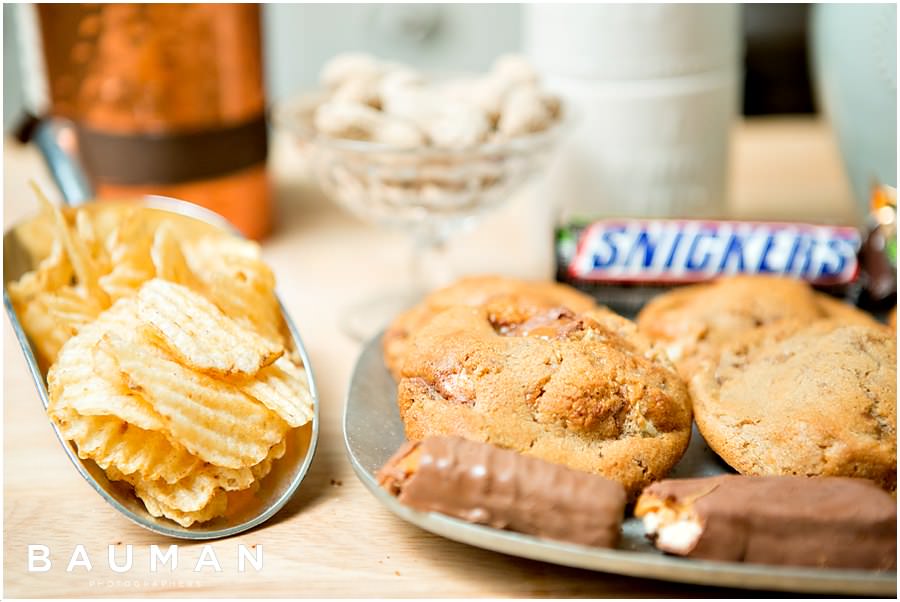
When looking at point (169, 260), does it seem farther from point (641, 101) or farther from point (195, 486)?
point (641, 101)

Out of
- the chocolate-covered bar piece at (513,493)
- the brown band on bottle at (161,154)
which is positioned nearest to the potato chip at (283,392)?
the chocolate-covered bar piece at (513,493)

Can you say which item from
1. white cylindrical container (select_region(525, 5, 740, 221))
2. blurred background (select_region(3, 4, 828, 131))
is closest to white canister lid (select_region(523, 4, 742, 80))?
white cylindrical container (select_region(525, 5, 740, 221))

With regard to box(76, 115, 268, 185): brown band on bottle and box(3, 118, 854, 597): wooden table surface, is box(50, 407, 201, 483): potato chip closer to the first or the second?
box(3, 118, 854, 597): wooden table surface

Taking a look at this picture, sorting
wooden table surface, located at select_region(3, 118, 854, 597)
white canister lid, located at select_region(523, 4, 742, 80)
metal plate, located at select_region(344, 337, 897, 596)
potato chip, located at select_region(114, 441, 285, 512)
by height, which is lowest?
wooden table surface, located at select_region(3, 118, 854, 597)

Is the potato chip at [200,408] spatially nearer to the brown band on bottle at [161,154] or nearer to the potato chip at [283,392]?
the potato chip at [283,392]

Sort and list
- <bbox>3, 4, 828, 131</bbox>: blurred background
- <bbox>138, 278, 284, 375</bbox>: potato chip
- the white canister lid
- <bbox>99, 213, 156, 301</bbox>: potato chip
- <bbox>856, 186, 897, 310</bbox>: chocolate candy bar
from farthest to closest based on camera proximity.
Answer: <bbox>3, 4, 828, 131</bbox>: blurred background, the white canister lid, <bbox>856, 186, 897, 310</bbox>: chocolate candy bar, <bbox>99, 213, 156, 301</bbox>: potato chip, <bbox>138, 278, 284, 375</bbox>: potato chip

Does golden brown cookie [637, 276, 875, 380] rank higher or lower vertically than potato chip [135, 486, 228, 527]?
higher

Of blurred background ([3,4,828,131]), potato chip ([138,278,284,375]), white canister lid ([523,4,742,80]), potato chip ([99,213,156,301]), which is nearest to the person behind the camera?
potato chip ([138,278,284,375])
